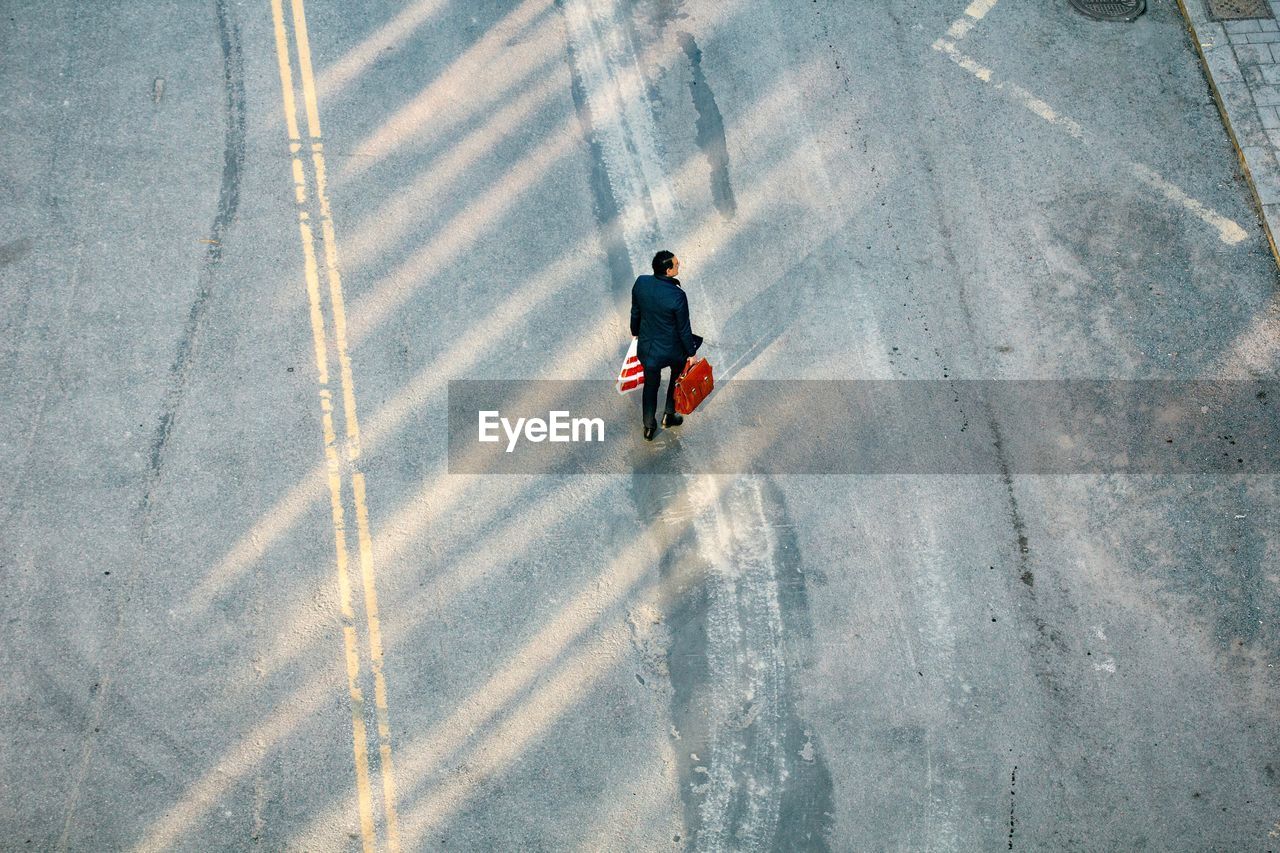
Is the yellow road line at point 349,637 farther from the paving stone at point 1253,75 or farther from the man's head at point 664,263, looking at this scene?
the paving stone at point 1253,75

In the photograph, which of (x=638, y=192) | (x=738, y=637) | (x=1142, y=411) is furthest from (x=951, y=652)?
(x=638, y=192)

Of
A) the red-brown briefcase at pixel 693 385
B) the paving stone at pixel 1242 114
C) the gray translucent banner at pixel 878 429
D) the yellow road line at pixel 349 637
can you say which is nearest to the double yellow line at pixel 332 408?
the yellow road line at pixel 349 637

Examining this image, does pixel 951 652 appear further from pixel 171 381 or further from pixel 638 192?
pixel 171 381

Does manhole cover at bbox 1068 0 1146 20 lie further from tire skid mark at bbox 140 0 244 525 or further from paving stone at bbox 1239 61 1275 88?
tire skid mark at bbox 140 0 244 525

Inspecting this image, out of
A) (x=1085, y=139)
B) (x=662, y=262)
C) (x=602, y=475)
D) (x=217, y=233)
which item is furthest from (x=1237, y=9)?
(x=217, y=233)

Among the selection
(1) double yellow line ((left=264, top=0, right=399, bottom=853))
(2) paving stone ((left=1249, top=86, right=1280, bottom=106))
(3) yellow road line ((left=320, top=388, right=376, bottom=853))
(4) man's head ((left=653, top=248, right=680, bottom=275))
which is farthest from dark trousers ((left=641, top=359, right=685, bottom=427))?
(2) paving stone ((left=1249, top=86, right=1280, bottom=106))

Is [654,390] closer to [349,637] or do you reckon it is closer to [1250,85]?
[349,637]
